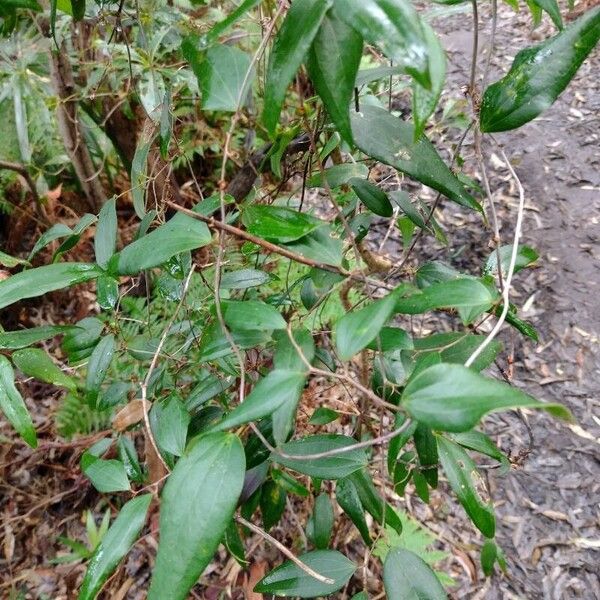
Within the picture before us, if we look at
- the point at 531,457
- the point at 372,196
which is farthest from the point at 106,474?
the point at 531,457

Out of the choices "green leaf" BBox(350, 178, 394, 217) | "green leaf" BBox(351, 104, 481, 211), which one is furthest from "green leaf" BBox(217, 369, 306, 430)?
"green leaf" BBox(350, 178, 394, 217)

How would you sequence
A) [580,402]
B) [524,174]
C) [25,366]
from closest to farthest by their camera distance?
[25,366] < [580,402] < [524,174]

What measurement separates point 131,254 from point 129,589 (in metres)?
1.30

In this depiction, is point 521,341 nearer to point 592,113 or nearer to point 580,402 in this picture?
point 580,402

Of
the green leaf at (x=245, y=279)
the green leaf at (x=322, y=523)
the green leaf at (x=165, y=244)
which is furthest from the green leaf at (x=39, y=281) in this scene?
the green leaf at (x=322, y=523)

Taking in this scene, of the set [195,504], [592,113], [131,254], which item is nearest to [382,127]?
[131,254]

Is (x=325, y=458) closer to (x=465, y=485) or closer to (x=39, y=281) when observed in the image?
(x=465, y=485)

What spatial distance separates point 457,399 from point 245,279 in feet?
1.61

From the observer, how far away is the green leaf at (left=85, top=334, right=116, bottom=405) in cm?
88

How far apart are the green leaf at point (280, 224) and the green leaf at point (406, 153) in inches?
4.2

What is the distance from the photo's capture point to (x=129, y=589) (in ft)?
4.94

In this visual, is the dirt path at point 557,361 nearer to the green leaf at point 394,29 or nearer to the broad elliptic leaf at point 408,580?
the broad elliptic leaf at point 408,580

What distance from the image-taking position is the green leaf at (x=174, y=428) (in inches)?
26.2

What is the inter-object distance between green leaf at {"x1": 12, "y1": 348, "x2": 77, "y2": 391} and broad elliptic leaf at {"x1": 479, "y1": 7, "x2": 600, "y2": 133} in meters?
0.65
